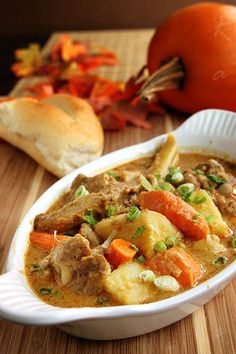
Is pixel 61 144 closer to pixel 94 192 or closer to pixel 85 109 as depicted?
pixel 85 109

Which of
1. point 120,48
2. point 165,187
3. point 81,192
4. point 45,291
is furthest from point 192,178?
point 120,48

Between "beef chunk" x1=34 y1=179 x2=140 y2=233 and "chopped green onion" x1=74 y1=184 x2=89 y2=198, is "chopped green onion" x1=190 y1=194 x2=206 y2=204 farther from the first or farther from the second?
"chopped green onion" x1=74 y1=184 x2=89 y2=198

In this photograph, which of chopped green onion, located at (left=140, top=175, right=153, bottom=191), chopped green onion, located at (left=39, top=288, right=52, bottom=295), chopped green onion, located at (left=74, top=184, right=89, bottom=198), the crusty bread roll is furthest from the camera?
the crusty bread roll

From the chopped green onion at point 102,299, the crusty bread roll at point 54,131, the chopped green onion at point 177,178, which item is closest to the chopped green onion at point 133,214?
the chopped green onion at point 102,299

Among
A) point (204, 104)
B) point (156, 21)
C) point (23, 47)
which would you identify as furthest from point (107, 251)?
point (156, 21)

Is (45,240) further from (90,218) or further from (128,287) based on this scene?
(128,287)

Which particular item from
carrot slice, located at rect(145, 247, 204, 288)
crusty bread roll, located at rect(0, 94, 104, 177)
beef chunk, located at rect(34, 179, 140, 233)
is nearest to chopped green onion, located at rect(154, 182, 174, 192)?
beef chunk, located at rect(34, 179, 140, 233)
